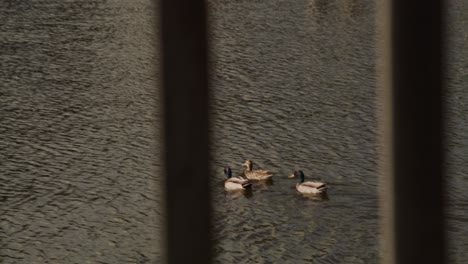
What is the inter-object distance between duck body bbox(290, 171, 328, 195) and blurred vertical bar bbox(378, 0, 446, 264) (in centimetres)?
751

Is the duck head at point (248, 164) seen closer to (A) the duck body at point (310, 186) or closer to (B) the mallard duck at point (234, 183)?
(B) the mallard duck at point (234, 183)

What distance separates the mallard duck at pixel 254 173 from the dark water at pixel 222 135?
0.14 m

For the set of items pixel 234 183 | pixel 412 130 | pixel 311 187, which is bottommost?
pixel 234 183

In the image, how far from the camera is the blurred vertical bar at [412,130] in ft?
2.74

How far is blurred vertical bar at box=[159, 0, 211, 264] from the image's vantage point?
80cm

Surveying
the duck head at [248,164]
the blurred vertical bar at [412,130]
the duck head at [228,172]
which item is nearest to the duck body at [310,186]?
the duck head at [248,164]

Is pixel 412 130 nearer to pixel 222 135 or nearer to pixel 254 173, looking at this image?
pixel 254 173

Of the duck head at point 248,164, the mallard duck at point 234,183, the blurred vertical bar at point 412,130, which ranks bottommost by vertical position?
the mallard duck at point 234,183

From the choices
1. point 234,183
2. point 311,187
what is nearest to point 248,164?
point 234,183

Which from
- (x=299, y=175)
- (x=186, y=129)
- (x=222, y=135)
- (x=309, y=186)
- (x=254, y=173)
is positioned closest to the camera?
(x=186, y=129)

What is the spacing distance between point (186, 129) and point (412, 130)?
0.60ft

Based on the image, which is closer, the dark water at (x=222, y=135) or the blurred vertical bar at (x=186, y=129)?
the blurred vertical bar at (x=186, y=129)

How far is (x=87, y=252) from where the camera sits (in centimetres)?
767

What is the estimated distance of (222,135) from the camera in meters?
9.85
